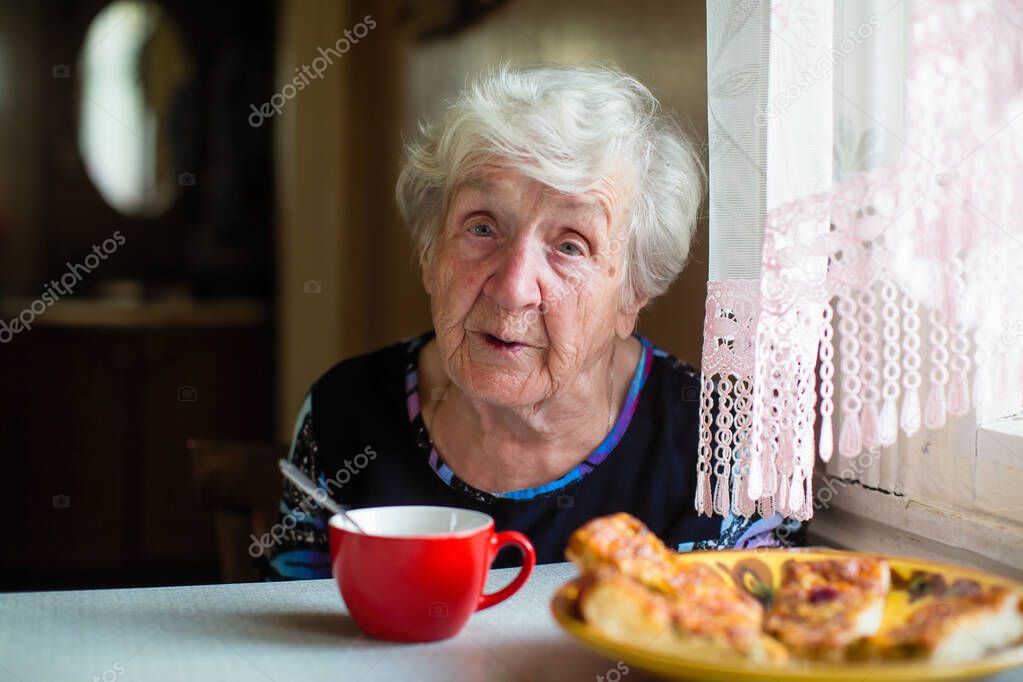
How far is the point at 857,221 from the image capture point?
84 cm

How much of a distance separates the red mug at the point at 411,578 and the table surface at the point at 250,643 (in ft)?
0.06

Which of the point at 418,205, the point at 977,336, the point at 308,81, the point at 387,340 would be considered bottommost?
the point at 387,340

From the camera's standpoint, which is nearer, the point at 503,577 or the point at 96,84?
the point at 503,577

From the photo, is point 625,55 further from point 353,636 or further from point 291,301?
point 291,301

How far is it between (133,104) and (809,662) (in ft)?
13.1

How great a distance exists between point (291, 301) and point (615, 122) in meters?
2.82

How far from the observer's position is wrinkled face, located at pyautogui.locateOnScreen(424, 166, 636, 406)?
1211 mm

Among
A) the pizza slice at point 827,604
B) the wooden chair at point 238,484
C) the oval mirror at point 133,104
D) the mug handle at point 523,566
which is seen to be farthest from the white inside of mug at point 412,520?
the oval mirror at point 133,104

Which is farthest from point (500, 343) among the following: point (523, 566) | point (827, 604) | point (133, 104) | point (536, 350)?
point (133, 104)

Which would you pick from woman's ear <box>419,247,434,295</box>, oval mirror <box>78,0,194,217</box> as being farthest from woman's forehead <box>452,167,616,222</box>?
oval mirror <box>78,0,194,217</box>

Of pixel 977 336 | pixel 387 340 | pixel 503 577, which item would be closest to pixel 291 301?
pixel 387 340

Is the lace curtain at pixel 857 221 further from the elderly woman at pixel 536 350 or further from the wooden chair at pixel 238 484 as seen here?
the wooden chair at pixel 238 484

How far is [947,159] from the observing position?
31.3 inches

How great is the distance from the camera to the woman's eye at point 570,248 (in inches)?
48.3
